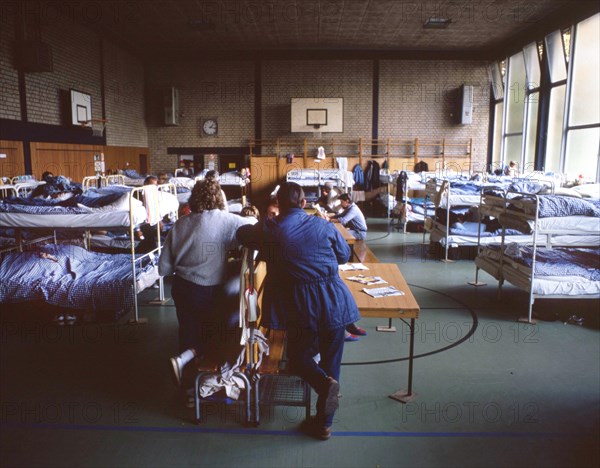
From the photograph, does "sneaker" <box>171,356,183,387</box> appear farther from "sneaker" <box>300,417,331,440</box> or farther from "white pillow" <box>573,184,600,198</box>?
"white pillow" <box>573,184,600,198</box>

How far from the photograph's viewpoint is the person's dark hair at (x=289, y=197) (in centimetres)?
333

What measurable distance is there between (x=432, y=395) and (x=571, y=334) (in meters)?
2.34

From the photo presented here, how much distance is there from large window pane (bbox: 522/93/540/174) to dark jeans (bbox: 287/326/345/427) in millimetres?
13726

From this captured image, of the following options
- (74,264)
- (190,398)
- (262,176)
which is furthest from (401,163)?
(190,398)

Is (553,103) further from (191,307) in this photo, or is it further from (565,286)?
(191,307)

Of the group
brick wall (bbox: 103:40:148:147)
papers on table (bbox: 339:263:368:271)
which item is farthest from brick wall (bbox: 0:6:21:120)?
papers on table (bbox: 339:263:368:271)

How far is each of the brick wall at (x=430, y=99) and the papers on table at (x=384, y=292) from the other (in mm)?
15460

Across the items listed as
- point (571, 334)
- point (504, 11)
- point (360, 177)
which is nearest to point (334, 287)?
point (571, 334)

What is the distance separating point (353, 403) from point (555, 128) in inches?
517

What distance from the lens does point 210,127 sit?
18734 millimetres

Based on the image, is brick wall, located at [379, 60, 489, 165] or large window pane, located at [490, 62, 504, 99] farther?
brick wall, located at [379, 60, 489, 165]

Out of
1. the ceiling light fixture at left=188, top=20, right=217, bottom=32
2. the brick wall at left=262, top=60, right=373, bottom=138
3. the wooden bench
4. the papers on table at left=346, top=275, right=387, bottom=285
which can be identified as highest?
the ceiling light fixture at left=188, top=20, right=217, bottom=32

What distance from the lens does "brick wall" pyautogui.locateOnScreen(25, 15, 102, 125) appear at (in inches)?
446

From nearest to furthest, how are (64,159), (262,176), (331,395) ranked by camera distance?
(331,395) < (64,159) < (262,176)
